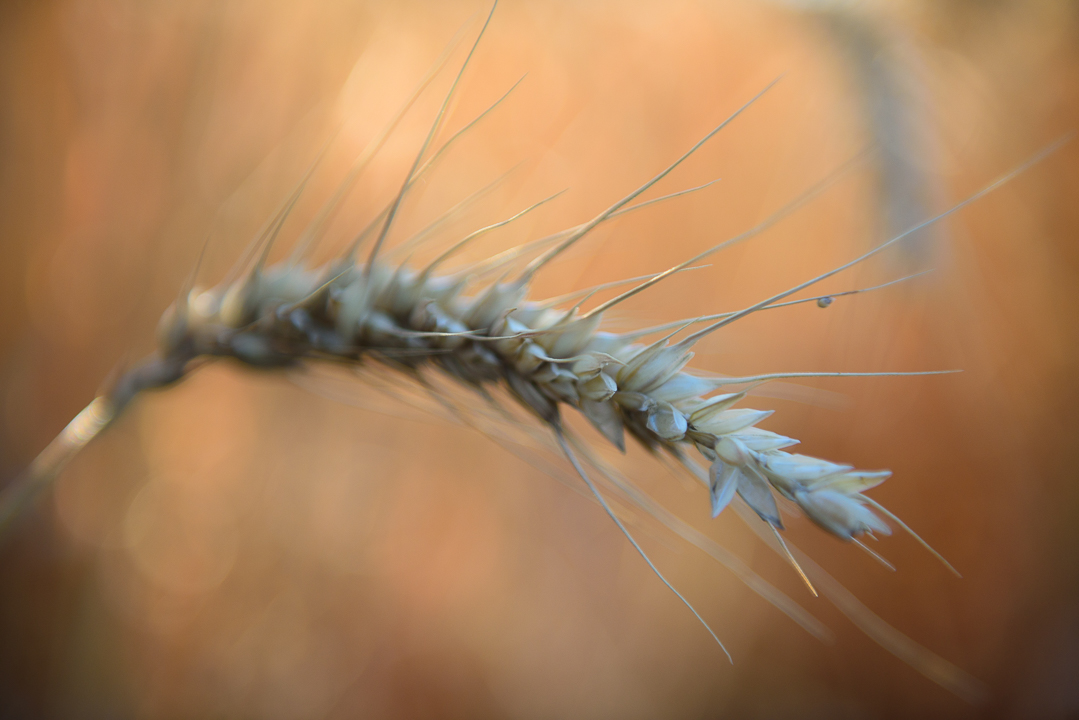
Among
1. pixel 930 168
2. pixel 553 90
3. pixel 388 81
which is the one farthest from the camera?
pixel 553 90

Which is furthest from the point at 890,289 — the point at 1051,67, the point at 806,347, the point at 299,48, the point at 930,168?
the point at 299,48

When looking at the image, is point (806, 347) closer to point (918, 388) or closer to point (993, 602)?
point (918, 388)

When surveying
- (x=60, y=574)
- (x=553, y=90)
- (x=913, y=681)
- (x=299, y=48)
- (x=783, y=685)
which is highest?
(x=299, y=48)

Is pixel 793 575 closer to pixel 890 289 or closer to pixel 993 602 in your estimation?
pixel 993 602

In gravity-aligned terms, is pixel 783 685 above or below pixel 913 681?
above

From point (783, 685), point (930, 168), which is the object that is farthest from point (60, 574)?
point (930, 168)

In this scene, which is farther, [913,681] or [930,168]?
[913,681]

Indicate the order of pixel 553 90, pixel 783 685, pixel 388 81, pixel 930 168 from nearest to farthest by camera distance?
pixel 930 168 → pixel 388 81 → pixel 553 90 → pixel 783 685
